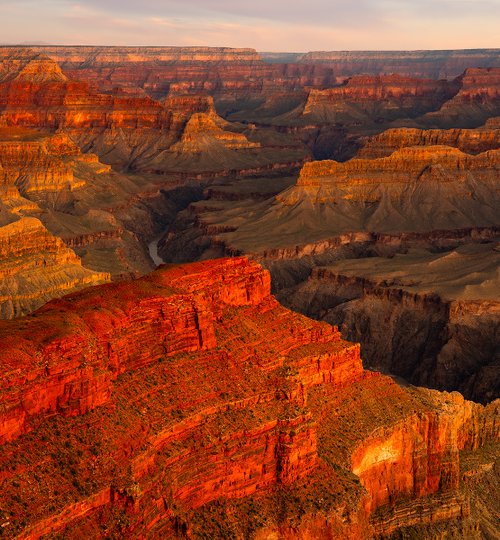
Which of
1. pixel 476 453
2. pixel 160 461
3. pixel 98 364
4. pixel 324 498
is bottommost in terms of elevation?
pixel 476 453

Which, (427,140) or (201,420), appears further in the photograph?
(427,140)

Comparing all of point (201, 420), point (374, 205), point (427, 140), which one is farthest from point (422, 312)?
point (427, 140)

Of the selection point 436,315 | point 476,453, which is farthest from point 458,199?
point 476,453

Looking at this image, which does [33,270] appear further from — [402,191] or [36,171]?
[402,191]

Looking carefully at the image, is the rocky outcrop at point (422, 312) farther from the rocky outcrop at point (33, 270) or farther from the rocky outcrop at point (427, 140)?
the rocky outcrop at point (427, 140)

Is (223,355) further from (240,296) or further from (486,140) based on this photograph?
(486,140)
